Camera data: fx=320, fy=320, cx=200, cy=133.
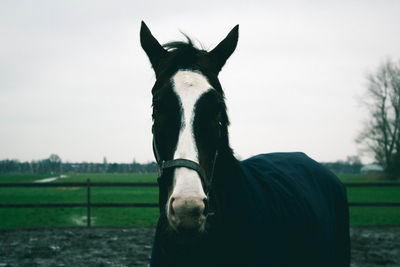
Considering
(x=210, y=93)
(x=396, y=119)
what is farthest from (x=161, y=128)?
(x=396, y=119)

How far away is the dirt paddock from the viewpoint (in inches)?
217

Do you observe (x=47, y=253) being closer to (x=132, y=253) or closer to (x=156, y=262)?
(x=132, y=253)

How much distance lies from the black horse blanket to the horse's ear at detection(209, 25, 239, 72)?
2.43 feet

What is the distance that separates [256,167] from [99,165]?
9911 centimetres

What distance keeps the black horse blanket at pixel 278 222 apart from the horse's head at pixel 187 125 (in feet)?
1.09

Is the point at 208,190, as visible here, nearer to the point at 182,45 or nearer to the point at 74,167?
the point at 182,45

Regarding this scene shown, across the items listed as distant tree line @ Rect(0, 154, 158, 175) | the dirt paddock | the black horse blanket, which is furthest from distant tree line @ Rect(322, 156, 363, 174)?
the black horse blanket

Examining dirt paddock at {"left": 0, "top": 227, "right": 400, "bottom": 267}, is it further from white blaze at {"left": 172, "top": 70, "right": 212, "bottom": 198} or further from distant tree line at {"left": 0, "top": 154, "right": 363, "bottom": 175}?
distant tree line at {"left": 0, "top": 154, "right": 363, "bottom": 175}

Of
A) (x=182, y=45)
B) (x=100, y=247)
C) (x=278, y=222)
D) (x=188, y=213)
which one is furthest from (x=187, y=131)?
(x=100, y=247)

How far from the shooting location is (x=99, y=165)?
96.6 m

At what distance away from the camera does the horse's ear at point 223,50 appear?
2.20 meters

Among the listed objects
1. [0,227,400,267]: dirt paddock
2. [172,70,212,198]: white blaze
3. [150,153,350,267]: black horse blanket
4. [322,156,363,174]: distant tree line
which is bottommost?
[322,156,363,174]: distant tree line

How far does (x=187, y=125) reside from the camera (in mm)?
1705

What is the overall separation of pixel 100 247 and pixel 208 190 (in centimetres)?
565
